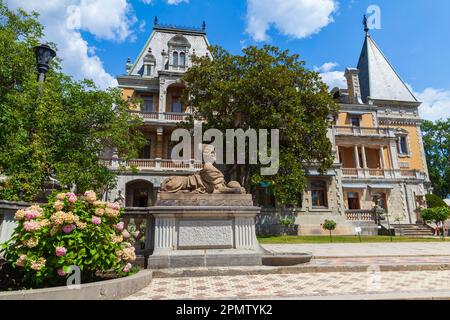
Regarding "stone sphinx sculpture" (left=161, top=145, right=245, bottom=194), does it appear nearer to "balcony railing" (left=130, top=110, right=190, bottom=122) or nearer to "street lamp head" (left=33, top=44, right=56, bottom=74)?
"street lamp head" (left=33, top=44, right=56, bottom=74)

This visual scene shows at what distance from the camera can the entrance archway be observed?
2689cm

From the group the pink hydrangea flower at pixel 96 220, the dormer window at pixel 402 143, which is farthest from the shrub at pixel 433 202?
the pink hydrangea flower at pixel 96 220

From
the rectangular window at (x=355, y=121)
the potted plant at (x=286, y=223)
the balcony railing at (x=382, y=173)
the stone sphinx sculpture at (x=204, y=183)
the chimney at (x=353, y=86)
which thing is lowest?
the potted plant at (x=286, y=223)

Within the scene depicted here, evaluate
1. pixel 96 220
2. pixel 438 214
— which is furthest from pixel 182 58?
pixel 96 220

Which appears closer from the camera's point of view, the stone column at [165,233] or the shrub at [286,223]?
the stone column at [165,233]

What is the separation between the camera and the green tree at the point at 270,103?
1931 centimetres

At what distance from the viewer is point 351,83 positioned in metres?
35.4

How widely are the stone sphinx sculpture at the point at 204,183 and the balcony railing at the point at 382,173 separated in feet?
85.3

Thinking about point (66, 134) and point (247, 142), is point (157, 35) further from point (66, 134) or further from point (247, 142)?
point (66, 134)

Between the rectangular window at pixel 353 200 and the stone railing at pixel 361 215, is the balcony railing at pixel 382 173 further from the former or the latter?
the stone railing at pixel 361 215

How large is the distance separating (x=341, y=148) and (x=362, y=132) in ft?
9.43

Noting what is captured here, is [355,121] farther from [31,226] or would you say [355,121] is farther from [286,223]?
[31,226]
